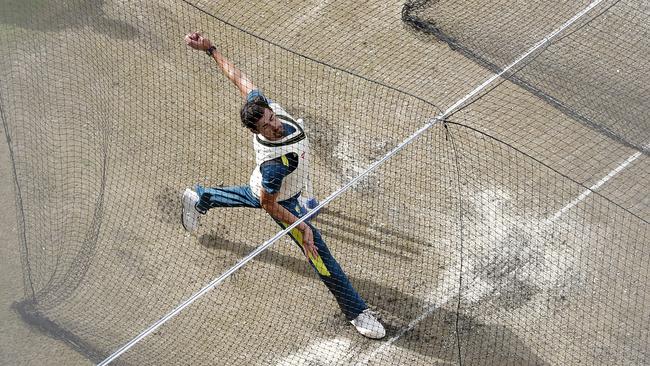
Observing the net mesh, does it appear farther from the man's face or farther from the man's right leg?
the man's face

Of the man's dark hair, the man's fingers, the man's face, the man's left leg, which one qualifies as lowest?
the man's left leg

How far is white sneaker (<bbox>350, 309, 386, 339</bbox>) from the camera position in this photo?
29.6 feet

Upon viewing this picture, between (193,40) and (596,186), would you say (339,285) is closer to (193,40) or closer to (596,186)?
(193,40)

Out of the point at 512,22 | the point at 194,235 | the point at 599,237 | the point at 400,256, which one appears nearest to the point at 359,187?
the point at 400,256

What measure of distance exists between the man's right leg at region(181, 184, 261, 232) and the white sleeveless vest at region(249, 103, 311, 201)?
0.82 ft

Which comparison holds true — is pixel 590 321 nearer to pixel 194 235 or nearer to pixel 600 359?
pixel 600 359

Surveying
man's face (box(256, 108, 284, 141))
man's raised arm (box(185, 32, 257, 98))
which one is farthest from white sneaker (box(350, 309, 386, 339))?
man's raised arm (box(185, 32, 257, 98))

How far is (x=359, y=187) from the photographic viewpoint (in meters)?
10.5

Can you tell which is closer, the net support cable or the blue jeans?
the net support cable

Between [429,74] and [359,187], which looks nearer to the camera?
[359,187]

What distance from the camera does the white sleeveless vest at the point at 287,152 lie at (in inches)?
336

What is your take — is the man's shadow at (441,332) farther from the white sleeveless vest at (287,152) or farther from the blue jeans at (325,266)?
the white sleeveless vest at (287,152)

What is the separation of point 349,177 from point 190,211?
1816mm

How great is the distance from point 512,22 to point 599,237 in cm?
345
